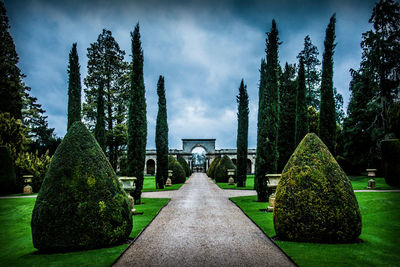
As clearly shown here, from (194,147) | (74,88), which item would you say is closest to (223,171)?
(74,88)

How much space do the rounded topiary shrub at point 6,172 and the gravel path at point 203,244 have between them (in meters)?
13.5

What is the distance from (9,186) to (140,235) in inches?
587

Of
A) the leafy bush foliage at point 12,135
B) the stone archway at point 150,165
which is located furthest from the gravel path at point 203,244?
the stone archway at point 150,165

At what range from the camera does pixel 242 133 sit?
73.5 ft

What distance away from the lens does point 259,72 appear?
16578 millimetres

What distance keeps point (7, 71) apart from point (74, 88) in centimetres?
772

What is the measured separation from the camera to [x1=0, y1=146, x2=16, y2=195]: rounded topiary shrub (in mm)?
15734

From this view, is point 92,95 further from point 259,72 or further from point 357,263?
point 357,263

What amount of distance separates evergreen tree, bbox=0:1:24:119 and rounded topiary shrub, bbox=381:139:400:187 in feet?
95.4

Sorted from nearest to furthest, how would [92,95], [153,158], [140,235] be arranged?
1. [140,235]
2. [92,95]
3. [153,158]

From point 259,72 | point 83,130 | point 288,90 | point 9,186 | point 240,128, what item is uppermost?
point 288,90

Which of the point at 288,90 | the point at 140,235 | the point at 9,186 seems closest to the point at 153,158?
the point at 288,90

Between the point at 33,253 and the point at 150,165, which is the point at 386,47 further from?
the point at 150,165

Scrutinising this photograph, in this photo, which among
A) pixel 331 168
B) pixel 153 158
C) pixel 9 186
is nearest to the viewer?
pixel 331 168
